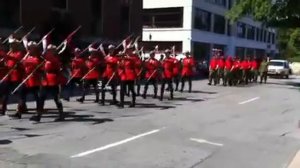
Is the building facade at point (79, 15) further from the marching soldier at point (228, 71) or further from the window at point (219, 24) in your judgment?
the window at point (219, 24)

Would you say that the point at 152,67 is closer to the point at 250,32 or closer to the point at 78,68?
the point at 78,68

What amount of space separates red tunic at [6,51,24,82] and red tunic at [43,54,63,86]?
119cm

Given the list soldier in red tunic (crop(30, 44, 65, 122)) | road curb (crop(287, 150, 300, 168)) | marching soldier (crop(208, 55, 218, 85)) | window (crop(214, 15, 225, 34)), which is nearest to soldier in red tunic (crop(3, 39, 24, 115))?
soldier in red tunic (crop(30, 44, 65, 122))

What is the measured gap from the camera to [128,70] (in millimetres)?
16156

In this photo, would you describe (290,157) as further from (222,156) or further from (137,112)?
(137,112)

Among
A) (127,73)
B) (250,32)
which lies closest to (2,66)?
(127,73)

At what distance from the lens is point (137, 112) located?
15.3 m

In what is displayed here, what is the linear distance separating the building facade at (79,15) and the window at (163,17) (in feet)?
42.8

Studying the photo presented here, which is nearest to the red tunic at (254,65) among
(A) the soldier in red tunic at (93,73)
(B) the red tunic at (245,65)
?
(B) the red tunic at (245,65)

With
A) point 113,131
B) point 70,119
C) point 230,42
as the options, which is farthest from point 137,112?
point 230,42

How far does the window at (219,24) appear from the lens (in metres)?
61.9

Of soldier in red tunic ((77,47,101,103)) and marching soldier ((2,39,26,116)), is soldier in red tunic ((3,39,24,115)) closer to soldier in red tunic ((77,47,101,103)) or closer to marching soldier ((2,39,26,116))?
marching soldier ((2,39,26,116))

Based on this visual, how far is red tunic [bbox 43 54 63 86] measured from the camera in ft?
40.7

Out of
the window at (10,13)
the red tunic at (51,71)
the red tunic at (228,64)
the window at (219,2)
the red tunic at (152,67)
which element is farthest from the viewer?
the window at (219,2)
